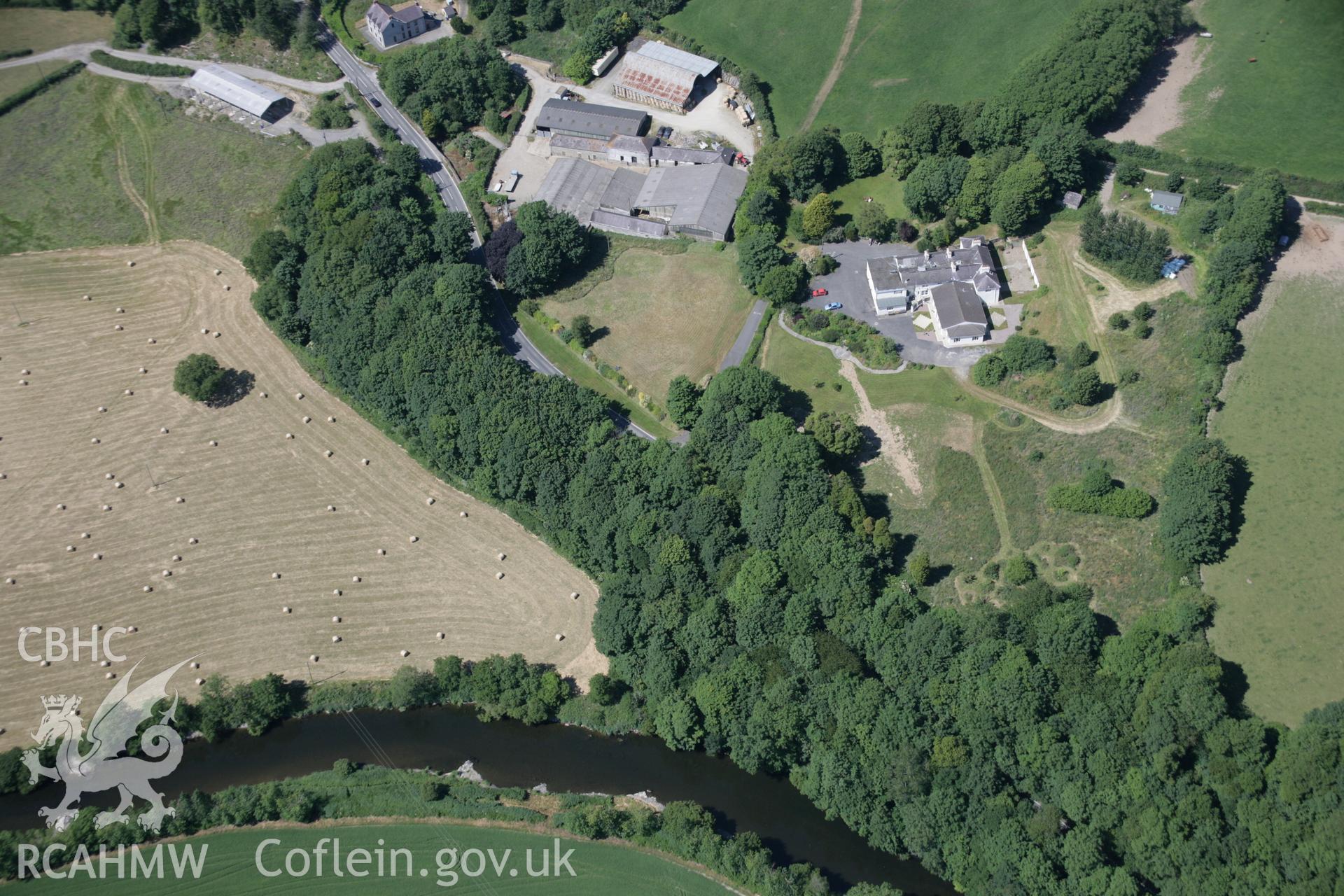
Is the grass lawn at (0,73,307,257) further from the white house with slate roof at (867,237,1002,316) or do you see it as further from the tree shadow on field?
the white house with slate roof at (867,237,1002,316)

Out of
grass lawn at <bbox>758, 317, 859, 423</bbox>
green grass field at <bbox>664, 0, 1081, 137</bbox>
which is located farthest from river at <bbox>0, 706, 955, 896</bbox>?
green grass field at <bbox>664, 0, 1081, 137</bbox>

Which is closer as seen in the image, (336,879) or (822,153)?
(336,879)

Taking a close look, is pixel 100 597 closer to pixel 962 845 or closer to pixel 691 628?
pixel 691 628

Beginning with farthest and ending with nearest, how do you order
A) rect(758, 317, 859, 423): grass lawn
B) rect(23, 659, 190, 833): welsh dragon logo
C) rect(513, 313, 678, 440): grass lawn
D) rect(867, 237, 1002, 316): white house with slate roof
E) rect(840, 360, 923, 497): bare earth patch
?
1. rect(867, 237, 1002, 316): white house with slate roof
2. rect(513, 313, 678, 440): grass lawn
3. rect(758, 317, 859, 423): grass lawn
4. rect(840, 360, 923, 497): bare earth patch
5. rect(23, 659, 190, 833): welsh dragon logo

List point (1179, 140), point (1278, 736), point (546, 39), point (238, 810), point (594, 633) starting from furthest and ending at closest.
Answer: point (546, 39), point (1179, 140), point (594, 633), point (238, 810), point (1278, 736)

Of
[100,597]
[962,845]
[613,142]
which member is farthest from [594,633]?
[613,142]

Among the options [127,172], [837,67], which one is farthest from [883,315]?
[127,172]
